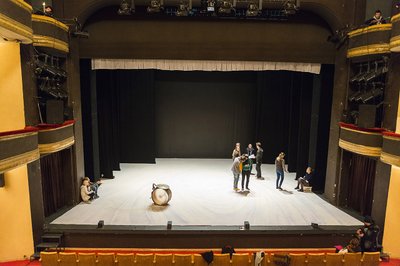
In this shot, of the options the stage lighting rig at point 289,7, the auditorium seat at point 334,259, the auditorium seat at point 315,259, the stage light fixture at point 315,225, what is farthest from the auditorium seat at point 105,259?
the stage lighting rig at point 289,7

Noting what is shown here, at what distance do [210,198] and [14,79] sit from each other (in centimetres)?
671

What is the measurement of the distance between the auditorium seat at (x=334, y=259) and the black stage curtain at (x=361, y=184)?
3.47 metres

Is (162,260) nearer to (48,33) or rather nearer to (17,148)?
(17,148)

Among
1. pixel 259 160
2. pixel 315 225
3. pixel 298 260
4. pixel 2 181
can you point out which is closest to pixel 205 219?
pixel 298 260

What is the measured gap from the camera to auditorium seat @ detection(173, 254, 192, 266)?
22.1 feet

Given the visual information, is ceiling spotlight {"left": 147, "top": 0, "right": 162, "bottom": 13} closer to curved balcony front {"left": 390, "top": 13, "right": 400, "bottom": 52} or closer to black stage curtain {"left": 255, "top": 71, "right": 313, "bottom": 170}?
curved balcony front {"left": 390, "top": 13, "right": 400, "bottom": 52}

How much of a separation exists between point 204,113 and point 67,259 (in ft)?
31.9

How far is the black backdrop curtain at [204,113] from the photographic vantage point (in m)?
14.0

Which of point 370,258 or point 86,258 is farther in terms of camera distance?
point 370,258

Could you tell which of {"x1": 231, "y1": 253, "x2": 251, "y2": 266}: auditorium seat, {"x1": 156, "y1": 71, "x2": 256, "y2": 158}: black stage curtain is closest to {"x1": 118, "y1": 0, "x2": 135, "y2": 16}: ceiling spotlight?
{"x1": 156, "y1": 71, "x2": 256, "y2": 158}: black stage curtain

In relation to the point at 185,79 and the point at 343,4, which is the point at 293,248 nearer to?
the point at 343,4

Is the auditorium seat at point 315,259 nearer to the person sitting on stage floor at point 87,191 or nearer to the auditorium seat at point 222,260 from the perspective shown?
the auditorium seat at point 222,260

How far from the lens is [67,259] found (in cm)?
659

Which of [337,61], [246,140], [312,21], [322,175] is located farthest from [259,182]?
[312,21]
